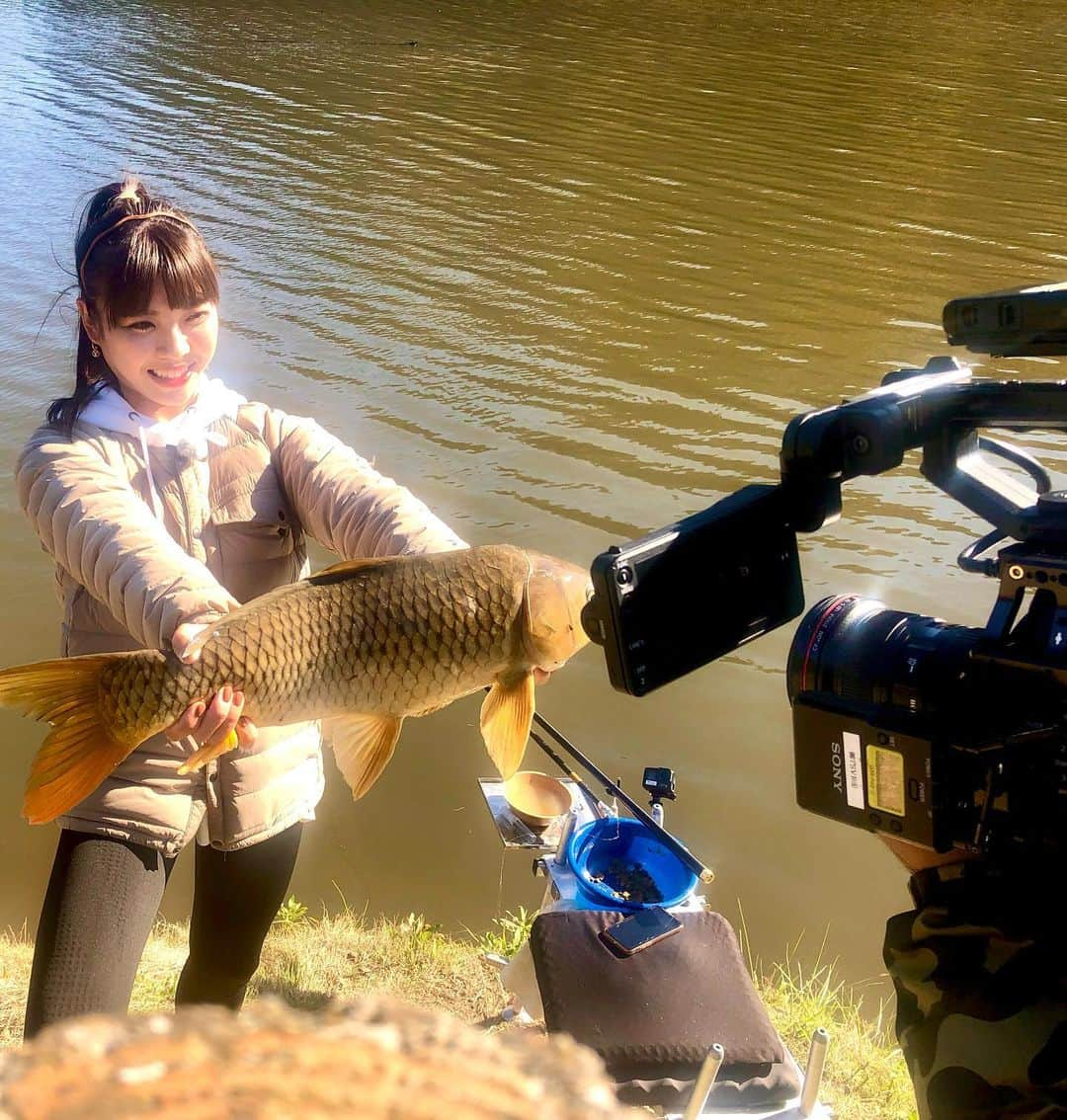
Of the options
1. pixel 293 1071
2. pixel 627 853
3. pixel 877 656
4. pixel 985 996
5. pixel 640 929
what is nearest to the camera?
pixel 293 1071

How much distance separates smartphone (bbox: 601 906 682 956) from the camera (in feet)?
8.36

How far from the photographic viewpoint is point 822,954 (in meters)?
3.80

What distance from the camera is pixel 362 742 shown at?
207 cm

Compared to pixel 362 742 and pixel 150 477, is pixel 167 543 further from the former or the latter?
pixel 362 742

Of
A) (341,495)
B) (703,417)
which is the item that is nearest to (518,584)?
(341,495)

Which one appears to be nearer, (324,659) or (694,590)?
(694,590)

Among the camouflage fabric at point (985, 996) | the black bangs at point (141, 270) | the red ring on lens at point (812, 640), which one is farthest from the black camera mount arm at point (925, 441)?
the black bangs at point (141, 270)

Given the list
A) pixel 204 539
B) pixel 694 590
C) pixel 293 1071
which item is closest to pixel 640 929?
pixel 204 539

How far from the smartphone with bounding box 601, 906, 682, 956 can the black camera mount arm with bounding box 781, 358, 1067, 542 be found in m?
1.35

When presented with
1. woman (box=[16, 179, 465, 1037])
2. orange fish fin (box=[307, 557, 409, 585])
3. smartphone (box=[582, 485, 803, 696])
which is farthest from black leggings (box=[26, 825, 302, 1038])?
smartphone (box=[582, 485, 803, 696])

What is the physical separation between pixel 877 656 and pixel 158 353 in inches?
54.9

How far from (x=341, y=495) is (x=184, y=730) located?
0.53 metres

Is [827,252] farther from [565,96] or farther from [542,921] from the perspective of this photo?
[542,921]

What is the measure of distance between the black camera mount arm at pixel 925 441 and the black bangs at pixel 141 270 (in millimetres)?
1211
